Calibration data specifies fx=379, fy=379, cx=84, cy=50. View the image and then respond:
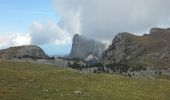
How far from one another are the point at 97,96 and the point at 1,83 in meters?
19.4

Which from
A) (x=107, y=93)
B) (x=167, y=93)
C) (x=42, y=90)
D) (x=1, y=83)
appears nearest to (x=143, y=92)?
(x=167, y=93)

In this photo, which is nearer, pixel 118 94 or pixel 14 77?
pixel 118 94

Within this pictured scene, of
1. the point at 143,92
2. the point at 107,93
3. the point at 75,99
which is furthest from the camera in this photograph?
the point at 143,92

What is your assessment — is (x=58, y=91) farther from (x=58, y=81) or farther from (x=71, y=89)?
(x=58, y=81)

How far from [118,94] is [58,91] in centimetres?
1085

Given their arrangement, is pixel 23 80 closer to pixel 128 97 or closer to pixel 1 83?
pixel 1 83

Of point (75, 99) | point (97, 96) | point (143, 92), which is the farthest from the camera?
point (143, 92)

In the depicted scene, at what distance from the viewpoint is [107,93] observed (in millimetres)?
66312

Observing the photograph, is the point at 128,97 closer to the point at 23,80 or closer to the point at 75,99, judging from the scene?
the point at 75,99

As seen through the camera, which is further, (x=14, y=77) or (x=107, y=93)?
(x=14, y=77)

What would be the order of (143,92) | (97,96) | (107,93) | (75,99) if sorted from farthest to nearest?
(143,92) < (107,93) < (97,96) < (75,99)

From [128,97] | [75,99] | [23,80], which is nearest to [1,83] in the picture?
[23,80]

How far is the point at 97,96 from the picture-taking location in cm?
6162

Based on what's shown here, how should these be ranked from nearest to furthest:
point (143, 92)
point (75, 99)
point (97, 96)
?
point (75, 99) → point (97, 96) → point (143, 92)
